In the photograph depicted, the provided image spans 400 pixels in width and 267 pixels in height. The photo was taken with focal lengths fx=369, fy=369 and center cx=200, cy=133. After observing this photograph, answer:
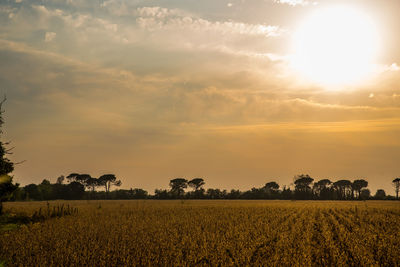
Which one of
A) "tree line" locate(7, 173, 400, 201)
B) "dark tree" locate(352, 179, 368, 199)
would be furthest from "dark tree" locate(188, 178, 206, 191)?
"dark tree" locate(352, 179, 368, 199)

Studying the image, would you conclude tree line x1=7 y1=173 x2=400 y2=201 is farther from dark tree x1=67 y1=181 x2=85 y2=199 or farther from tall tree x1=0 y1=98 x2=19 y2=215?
tall tree x1=0 y1=98 x2=19 y2=215

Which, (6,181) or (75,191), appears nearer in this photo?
(6,181)

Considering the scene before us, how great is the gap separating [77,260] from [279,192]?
13168 cm

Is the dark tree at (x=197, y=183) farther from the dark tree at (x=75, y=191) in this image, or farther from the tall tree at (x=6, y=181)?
the tall tree at (x=6, y=181)

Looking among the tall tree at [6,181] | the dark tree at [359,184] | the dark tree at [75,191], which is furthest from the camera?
the dark tree at [359,184]

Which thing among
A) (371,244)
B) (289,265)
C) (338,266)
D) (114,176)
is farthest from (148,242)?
(114,176)

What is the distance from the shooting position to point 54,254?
48.7ft

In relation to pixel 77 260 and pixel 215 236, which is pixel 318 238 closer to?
pixel 215 236

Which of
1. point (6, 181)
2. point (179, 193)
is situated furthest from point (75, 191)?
point (6, 181)

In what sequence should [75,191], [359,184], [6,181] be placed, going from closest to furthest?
[6,181] → [75,191] → [359,184]

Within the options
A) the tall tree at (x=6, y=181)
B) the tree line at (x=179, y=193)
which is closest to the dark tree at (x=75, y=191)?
the tree line at (x=179, y=193)

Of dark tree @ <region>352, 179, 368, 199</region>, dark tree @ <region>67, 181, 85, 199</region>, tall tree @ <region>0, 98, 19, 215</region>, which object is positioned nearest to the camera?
tall tree @ <region>0, 98, 19, 215</region>

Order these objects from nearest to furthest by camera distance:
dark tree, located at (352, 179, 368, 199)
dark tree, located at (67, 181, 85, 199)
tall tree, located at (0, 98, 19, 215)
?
tall tree, located at (0, 98, 19, 215) → dark tree, located at (67, 181, 85, 199) → dark tree, located at (352, 179, 368, 199)

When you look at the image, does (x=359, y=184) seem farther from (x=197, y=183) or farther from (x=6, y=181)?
(x=6, y=181)
